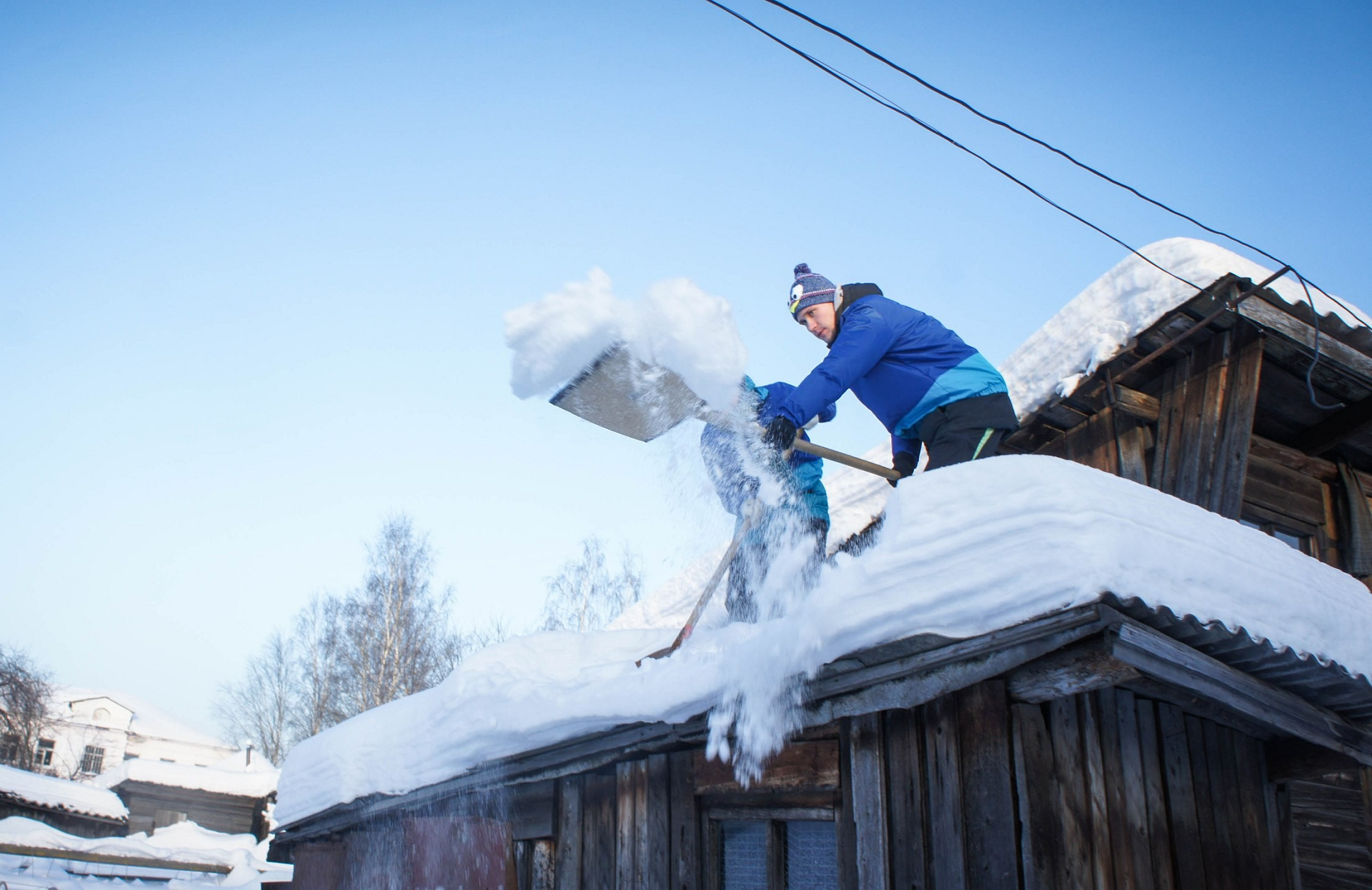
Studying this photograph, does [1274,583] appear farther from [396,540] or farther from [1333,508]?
[396,540]

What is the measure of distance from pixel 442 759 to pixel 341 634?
56.0 feet

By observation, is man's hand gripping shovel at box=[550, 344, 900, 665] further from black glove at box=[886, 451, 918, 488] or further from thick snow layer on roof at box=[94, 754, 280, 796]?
thick snow layer on roof at box=[94, 754, 280, 796]

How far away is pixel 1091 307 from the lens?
16.5ft

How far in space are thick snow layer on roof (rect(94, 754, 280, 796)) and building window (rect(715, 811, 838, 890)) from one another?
27720 mm

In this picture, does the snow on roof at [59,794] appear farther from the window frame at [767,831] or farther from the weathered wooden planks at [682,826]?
the window frame at [767,831]

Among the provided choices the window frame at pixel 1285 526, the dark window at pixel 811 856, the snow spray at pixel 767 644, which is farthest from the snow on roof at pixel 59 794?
the window frame at pixel 1285 526

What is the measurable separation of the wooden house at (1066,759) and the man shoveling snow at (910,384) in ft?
3.67

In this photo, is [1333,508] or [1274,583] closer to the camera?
[1274,583]

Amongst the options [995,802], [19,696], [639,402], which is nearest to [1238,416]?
[995,802]

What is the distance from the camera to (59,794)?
79.2ft

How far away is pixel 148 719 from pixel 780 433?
62.2 metres

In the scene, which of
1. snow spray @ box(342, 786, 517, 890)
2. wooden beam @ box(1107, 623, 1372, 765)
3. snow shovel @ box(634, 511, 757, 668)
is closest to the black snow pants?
snow shovel @ box(634, 511, 757, 668)

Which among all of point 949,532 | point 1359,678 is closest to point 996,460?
point 949,532

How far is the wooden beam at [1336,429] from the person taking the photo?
5340 mm
